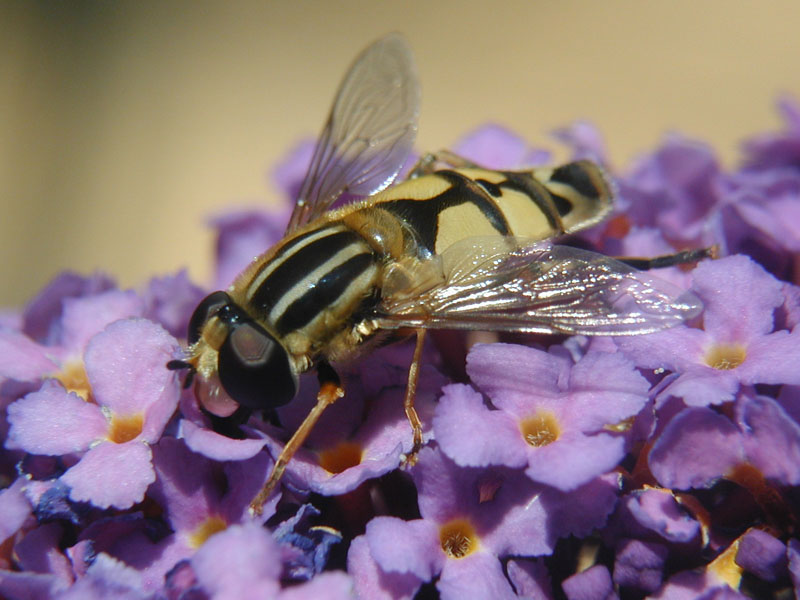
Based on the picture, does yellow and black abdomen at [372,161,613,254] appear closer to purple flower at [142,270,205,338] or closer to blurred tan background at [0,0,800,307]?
purple flower at [142,270,205,338]

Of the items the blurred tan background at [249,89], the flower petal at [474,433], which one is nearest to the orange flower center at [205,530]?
the flower petal at [474,433]

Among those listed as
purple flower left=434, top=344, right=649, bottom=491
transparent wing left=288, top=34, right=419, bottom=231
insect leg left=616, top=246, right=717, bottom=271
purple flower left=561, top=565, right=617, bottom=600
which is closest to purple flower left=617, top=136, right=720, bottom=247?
insect leg left=616, top=246, right=717, bottom=271

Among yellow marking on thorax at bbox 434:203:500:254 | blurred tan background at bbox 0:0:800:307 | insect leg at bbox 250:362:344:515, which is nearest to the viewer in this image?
insect leg at bbox 250:362:344:515

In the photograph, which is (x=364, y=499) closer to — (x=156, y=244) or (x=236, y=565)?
(x=236, y=565)

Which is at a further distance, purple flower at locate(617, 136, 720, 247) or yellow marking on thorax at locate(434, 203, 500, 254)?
purple flower at locate(617, 136, 720, 247)

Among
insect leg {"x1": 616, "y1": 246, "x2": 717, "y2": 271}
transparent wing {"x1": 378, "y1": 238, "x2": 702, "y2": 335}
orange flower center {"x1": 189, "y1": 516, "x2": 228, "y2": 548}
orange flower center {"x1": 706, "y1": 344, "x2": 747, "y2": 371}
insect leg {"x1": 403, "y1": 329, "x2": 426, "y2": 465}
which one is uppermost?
transparent wing {"x1": 378, "y1": 238, "x2": 702, "y2": 335}

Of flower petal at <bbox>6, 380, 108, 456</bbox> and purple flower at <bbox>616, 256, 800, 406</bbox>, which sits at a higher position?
flower petal at <bbox>6, 380, 108, 456</bbox>

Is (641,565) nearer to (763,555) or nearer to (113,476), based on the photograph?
(763,555)

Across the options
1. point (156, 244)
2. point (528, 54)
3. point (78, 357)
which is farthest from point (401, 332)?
point (528, 54)
